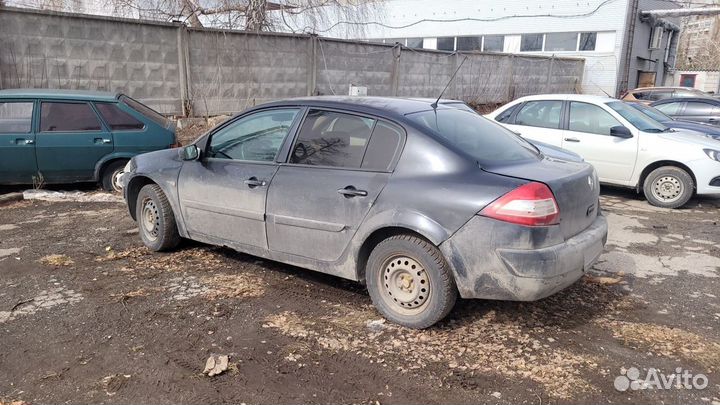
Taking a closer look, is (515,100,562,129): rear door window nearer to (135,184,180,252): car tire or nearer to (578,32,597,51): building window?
(135,184,180,252): car tire

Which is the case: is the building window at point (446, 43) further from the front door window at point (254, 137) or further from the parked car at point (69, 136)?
the front door window at point (254, 137)

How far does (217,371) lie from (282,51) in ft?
34.3

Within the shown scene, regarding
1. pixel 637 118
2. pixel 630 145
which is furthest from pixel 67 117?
pixel 637 118

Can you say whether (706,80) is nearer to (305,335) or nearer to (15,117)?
(15,117)

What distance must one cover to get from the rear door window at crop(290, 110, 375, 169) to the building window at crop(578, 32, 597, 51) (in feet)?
80.4

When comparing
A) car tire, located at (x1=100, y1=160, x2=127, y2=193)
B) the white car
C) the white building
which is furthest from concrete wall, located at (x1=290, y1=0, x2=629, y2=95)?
car tire, located at (x1=100, y1=160, x2=127, y2=193)

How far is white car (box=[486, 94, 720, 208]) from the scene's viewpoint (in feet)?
23.9

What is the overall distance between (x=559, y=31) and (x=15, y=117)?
24.3 metres

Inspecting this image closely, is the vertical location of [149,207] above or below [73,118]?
below

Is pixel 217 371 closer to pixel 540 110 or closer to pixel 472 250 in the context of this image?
pixel 472 250

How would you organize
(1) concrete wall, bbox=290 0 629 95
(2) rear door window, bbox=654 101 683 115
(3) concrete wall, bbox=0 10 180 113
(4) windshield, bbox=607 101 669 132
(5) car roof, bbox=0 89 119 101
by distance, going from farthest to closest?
(1) concrete wall, bbox=290 0 629 95 < (2) rear door window, bbox=654 101 683 115 < (3) concrete wall, bbox=0 10 180 113 < (4) windshield, bbox=607 101 669 132 < (5) car roof, bbox=0 89 119 101

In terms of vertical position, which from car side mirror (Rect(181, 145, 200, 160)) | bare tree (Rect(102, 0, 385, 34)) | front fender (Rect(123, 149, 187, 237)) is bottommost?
front fender (Rect(123, 149, 187, 237))

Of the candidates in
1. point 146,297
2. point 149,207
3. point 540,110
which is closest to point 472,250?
point 146,297

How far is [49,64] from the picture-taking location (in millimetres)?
9367
